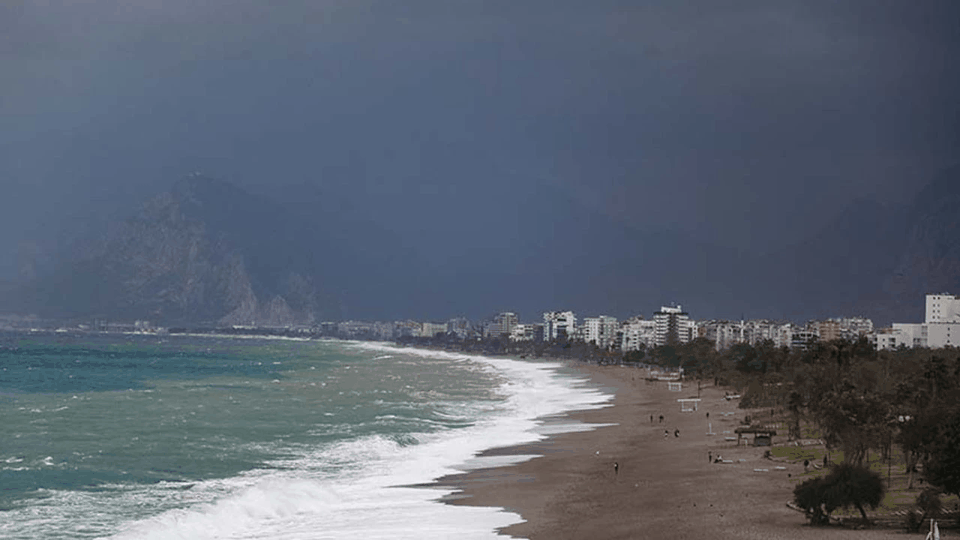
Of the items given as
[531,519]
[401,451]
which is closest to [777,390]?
[401,451]

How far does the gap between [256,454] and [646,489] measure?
73.9 feet

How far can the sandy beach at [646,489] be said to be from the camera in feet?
99.8

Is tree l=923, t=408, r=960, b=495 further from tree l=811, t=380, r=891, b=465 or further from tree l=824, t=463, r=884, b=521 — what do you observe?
tree l=811, t=380, r=891, b=465

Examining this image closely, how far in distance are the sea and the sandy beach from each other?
6.58 ft

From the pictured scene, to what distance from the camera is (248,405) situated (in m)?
84.0

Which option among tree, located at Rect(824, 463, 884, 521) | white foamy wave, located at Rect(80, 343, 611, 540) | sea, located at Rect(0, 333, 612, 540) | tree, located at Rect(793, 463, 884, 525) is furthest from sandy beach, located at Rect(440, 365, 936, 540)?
sea, located at Rect(0, 333, 612, 540)

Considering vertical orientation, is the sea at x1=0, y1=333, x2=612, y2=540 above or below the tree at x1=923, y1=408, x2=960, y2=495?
below

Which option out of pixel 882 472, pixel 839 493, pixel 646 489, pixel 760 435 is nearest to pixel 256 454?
pixel 646 489

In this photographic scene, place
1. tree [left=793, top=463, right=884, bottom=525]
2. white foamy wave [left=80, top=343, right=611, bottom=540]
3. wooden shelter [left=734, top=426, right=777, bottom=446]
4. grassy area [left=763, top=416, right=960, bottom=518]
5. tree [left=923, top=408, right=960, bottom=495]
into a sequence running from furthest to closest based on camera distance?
wooden shelter [left=734, top=426, right=777, bottom=446]
white foamy wave [left=80, top=343, right=611, bottom=540]
grassy area [left=763, top=416, right=960, bottom=518]
tree [left=923, top=408, right=960, bottom=495]
tree [left=793, top=463, right=884, bottom=525]

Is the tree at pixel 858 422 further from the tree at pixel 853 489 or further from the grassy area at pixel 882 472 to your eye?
the tree at pixel 853 489

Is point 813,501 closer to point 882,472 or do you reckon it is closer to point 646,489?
point 646,489

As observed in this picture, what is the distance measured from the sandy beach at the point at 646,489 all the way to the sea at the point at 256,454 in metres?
2.01

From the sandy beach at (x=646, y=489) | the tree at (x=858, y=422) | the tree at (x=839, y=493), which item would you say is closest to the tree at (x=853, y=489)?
the tree at (x=839, y=493)

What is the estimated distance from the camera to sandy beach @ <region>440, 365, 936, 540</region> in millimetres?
30406
